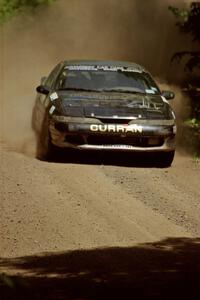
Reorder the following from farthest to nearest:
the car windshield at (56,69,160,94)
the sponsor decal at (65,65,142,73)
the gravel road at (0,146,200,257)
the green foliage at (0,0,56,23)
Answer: the green foliage at (0,0,56,23) → the sponsor decal at (65,65,142,73) → the car windshield at (56,69,160,94) → the gravel road at (0,146,200,257)

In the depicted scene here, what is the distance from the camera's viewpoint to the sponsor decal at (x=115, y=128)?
12133mm

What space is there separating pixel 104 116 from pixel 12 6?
624 inches

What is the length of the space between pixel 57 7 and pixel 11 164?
18.7 metres

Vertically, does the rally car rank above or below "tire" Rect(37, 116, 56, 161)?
above

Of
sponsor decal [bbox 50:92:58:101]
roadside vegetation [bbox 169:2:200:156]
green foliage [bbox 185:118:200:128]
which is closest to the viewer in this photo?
sponsor decal [bbox 50:92:58:101]

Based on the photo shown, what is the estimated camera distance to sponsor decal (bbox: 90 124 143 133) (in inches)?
478

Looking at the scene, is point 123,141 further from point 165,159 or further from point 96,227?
point 96,227

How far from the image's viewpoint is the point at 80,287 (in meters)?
6.20

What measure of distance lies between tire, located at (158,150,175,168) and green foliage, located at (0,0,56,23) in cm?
1541

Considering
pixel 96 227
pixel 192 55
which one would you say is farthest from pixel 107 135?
pixel 192 55

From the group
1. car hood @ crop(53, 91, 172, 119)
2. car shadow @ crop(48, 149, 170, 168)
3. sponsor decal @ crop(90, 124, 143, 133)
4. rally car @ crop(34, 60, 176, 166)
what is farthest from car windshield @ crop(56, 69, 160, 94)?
sponsor decal @ crop(90, 124, 143, 133)

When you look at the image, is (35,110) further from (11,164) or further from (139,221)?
(139,221)

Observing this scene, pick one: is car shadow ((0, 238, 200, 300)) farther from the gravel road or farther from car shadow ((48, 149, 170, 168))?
car shadow ((48, 149, 170, 168))

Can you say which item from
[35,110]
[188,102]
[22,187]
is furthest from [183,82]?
[22,187]
